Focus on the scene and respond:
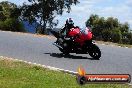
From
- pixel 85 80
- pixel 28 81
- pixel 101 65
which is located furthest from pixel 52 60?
pixel 85 80

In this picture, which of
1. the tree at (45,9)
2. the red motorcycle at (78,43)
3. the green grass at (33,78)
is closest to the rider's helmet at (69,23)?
the red motorcycle at (78,43)

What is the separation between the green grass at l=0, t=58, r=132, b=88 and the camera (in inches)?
352

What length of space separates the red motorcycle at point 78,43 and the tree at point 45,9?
46.1m

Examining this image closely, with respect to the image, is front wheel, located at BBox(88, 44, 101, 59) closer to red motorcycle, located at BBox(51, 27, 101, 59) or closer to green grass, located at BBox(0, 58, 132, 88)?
red motorcycle, located at BBox(51, 27, 101, 59)

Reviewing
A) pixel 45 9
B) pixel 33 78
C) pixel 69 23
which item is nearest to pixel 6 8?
pixel 45 9

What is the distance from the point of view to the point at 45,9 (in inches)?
2539

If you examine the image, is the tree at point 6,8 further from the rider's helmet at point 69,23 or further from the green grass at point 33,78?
the green grass at point 33,78

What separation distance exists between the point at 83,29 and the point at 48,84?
305 inches

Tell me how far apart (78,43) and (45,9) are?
48.1 meters

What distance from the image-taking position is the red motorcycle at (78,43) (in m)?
16.4

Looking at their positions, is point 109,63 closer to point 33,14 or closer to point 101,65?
point 101,65

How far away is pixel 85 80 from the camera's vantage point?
17.0ft

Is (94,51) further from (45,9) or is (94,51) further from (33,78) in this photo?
(45,9)

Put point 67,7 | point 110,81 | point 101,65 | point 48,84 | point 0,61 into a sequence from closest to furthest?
point 110,81 → point 48,84 → point 0,61 → point 101,65 → point 67,7
